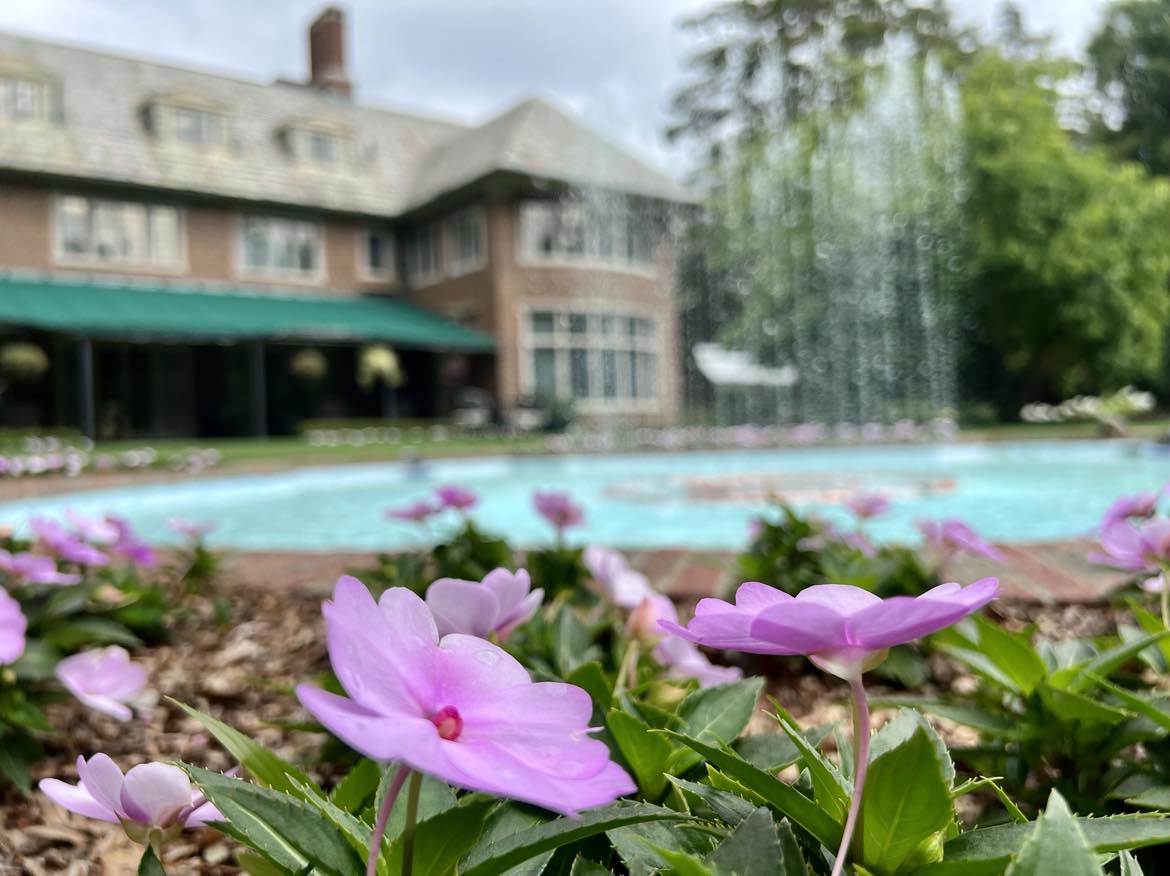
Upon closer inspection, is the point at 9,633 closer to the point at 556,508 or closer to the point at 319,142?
the point at 556,508

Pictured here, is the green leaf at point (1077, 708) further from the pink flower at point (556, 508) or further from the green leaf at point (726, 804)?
the pink flower at point (556, 508)

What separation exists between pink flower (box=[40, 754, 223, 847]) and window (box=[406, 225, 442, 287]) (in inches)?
730

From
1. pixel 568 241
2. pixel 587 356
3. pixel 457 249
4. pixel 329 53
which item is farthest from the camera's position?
pixel 329 53

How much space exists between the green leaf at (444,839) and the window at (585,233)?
1715 centimetres

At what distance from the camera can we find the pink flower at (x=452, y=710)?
363 mm

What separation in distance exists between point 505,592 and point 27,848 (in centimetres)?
90

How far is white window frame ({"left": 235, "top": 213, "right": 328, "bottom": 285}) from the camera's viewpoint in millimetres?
17281

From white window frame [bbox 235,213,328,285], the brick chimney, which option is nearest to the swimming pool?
white window frame [bbox 235,213,328,285]

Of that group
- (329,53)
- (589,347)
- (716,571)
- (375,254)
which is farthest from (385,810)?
(329,53)

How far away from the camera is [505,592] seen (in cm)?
77

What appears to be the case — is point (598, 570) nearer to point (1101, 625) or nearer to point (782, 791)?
point (782, 791)

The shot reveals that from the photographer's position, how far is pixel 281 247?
17.8 m

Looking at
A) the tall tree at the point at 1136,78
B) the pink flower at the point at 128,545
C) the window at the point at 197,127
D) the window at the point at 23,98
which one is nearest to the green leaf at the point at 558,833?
the pink flower at the point at 128,545

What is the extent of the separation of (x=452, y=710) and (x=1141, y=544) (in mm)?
1012
